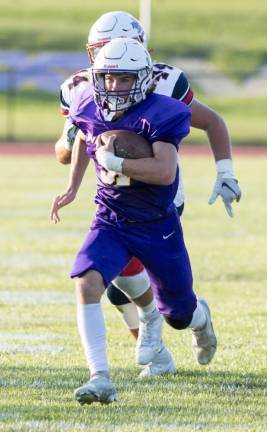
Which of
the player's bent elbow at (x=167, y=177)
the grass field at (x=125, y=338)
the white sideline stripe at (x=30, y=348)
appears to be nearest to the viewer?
the grass field at (x=125, y=338)

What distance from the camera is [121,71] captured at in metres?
4.82

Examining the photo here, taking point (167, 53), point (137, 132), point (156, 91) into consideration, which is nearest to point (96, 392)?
point (137, 132)

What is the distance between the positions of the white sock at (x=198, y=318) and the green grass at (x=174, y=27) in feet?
95.4

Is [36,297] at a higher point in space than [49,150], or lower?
higher

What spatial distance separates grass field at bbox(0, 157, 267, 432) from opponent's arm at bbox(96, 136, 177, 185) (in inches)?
35.1

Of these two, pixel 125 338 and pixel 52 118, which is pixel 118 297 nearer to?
pixel 125 338

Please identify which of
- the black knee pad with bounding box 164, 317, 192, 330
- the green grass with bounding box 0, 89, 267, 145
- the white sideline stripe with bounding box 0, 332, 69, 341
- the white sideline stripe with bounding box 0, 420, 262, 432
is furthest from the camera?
the green grass with bounding box 0, 89, 267, 145

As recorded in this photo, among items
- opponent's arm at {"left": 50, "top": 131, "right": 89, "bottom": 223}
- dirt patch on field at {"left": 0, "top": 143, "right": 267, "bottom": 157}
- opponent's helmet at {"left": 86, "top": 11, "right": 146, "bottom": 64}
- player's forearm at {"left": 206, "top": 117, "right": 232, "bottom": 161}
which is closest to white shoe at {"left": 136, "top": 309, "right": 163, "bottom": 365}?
opponent's arm at {"left": 50, "top": 131, "right": 89, "bottom": 223}

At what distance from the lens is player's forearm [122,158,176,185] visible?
188 inches

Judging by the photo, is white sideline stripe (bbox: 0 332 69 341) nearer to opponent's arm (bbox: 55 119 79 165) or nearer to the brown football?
opponent's arm (bbox: 55 119 79 165)

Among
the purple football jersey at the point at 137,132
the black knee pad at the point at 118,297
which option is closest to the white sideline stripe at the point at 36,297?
the black knee pad at the point at 118,297

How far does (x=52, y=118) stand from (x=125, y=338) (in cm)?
2526

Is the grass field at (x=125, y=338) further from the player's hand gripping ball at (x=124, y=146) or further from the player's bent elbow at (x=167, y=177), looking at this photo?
the player's hand gripping ball at (x=124, y=146)

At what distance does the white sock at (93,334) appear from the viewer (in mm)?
4703
